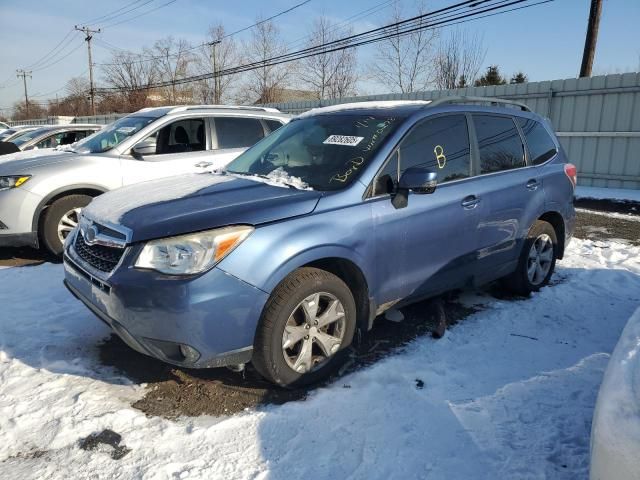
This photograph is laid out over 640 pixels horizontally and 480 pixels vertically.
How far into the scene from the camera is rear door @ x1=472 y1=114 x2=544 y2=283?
418 centimetres

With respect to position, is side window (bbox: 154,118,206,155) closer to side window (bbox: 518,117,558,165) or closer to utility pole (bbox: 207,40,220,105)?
side window (bbox: 518,117,558,165)

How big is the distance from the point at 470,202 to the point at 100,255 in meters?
2.65

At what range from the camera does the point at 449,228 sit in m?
3.80

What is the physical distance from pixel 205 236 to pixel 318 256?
2.21ft

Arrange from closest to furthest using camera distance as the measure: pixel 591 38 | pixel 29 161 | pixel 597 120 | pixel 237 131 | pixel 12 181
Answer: pixel 12 181 → pixel 29 161 → pixel 237 131 → pixel 597 120 → pixel 591 38

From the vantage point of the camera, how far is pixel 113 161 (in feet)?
20.3

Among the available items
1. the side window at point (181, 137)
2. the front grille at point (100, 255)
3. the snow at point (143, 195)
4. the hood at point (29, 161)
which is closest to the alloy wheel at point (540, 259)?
the snow at point (143, 195)

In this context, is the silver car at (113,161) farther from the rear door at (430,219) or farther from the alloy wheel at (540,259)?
the alloy wheel at (540,259)

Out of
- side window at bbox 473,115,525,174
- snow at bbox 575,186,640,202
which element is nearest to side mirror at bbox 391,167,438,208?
side window at bbox 473,115,525,174

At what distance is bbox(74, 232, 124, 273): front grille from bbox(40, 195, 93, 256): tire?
2.80m

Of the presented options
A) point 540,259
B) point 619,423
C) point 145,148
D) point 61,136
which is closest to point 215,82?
point 61,136

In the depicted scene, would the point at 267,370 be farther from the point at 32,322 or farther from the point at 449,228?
the point at 32,322

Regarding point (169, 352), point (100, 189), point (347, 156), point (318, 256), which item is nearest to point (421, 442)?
point (318, 256)

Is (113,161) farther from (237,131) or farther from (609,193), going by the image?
(609,193)
